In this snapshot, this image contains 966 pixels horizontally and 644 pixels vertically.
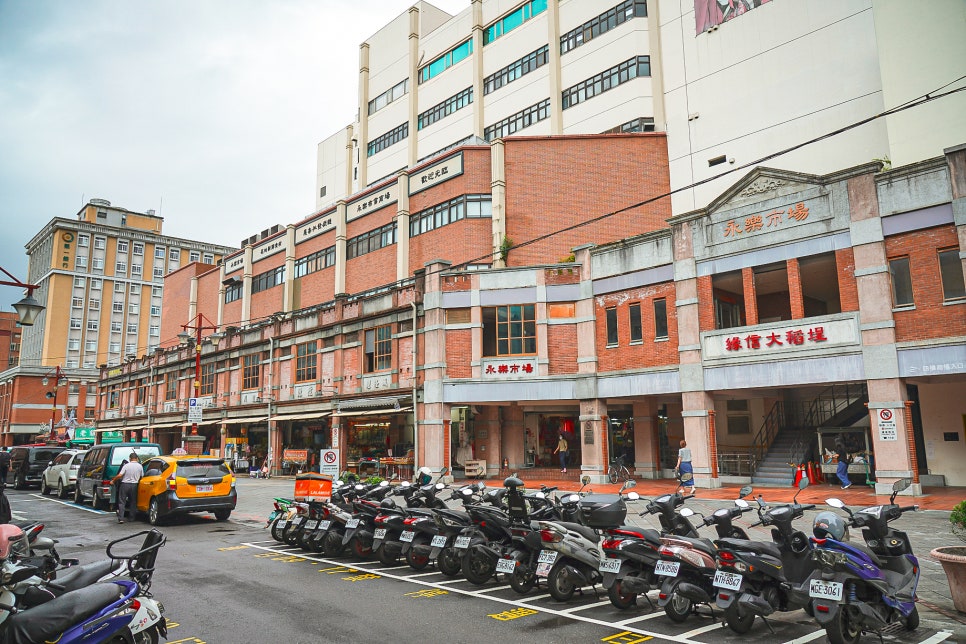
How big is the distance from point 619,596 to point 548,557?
1.01 metres

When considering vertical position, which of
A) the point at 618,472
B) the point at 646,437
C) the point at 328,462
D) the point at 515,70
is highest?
the point at 515,70

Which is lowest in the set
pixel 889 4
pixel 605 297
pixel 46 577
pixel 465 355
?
pixel 46 577

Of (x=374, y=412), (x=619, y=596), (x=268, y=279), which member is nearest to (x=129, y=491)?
(x=374, y=412)

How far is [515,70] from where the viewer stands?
4072 centimetres

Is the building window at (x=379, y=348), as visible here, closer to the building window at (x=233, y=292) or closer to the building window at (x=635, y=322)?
the building window at (x=635, y=322)

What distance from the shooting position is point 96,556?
11.9 metres

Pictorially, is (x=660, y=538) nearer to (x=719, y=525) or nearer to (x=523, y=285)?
(x=719, y=525)

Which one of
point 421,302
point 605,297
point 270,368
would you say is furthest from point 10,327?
point 605,297

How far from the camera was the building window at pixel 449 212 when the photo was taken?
33062mm

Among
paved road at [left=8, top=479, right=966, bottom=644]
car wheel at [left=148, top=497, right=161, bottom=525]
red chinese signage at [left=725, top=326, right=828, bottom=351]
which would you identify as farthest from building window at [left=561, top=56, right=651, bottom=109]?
car wheel at [left=148, top=497, right=161, bottom=525]

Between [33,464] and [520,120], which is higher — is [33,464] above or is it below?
below

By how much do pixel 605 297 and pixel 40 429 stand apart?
72.2 m

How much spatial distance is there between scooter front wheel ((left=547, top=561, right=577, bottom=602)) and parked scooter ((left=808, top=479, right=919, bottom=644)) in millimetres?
3145

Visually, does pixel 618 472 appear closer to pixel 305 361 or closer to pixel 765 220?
pixel 765 220
